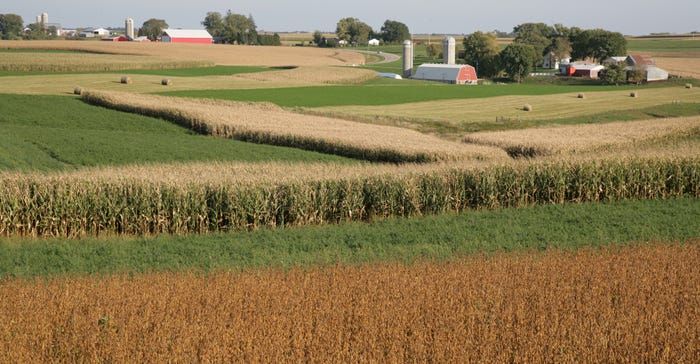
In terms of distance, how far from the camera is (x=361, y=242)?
1864 centimetres

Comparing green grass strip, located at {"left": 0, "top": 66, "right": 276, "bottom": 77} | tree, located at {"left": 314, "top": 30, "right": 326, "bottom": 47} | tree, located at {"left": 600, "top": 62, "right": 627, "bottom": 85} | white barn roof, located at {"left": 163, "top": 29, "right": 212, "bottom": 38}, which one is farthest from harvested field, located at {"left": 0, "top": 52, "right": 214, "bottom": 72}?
tree, located at {"left": 314, "top": 30, "right": 326, "bottom": 47}

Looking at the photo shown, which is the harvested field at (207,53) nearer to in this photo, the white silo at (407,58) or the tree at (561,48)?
the white silo at (407,58)

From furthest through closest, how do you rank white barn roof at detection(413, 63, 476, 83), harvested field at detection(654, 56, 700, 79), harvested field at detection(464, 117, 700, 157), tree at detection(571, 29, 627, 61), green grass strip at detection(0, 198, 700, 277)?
tree at detection(571, 29, 627, 61), harvested field at detection(654, 56, 700, 79), white barn roof at detection(413, 63, 476, 83), harvested field at detection(464, 117, 700, 157), green grass strip at detection(0, 198, 700, 277)

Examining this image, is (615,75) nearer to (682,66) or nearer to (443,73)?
(443,73)

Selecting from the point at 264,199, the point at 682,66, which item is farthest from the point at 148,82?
the point at 682,66

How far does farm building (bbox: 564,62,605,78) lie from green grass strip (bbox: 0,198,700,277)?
9423cm

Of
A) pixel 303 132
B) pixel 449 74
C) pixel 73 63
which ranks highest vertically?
pixel 73 63

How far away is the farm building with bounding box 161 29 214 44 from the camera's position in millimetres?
169750

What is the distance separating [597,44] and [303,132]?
103 metres

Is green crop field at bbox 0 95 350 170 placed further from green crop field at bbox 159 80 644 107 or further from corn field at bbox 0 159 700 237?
green crop field at bbox 159 80 644 107

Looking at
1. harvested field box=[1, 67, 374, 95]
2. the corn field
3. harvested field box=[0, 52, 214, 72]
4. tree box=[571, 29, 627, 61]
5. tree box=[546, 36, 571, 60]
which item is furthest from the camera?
tree box=[546, 36, 571, 60]

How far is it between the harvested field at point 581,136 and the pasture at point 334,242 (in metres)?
0.20

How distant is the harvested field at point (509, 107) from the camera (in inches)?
2126

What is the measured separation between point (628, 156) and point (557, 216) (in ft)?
20.4
